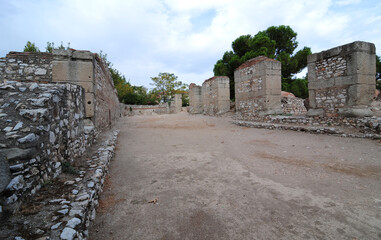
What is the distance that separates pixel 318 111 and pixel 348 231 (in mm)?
7462

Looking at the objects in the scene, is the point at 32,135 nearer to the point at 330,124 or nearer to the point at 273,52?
the point at 330,124

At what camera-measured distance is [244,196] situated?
8.82ft

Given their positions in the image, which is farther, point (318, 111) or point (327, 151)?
point (318, 111)

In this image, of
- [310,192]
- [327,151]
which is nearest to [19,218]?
[310,192]

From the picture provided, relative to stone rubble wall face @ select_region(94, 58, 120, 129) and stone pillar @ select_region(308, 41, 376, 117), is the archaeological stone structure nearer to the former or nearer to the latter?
stone pillar @ select_region(308, 41, 376, 117)

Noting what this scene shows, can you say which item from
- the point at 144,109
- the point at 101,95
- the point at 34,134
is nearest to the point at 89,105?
the point at 101,95

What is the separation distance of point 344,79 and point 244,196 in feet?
24.7

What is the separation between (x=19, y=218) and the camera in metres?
1.60

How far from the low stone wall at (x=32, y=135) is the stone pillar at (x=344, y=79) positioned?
9.25 metres

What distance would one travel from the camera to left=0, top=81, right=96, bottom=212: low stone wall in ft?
5.92

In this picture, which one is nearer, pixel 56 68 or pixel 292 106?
pixel 56 68

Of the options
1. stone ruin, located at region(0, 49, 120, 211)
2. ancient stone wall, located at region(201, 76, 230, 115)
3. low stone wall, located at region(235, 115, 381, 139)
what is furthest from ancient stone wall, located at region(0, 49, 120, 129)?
ancient stone wall, located at region(201, 76, 230, 115)

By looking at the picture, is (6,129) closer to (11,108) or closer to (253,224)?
(11,108)

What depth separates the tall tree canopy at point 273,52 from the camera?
17.3 meters
